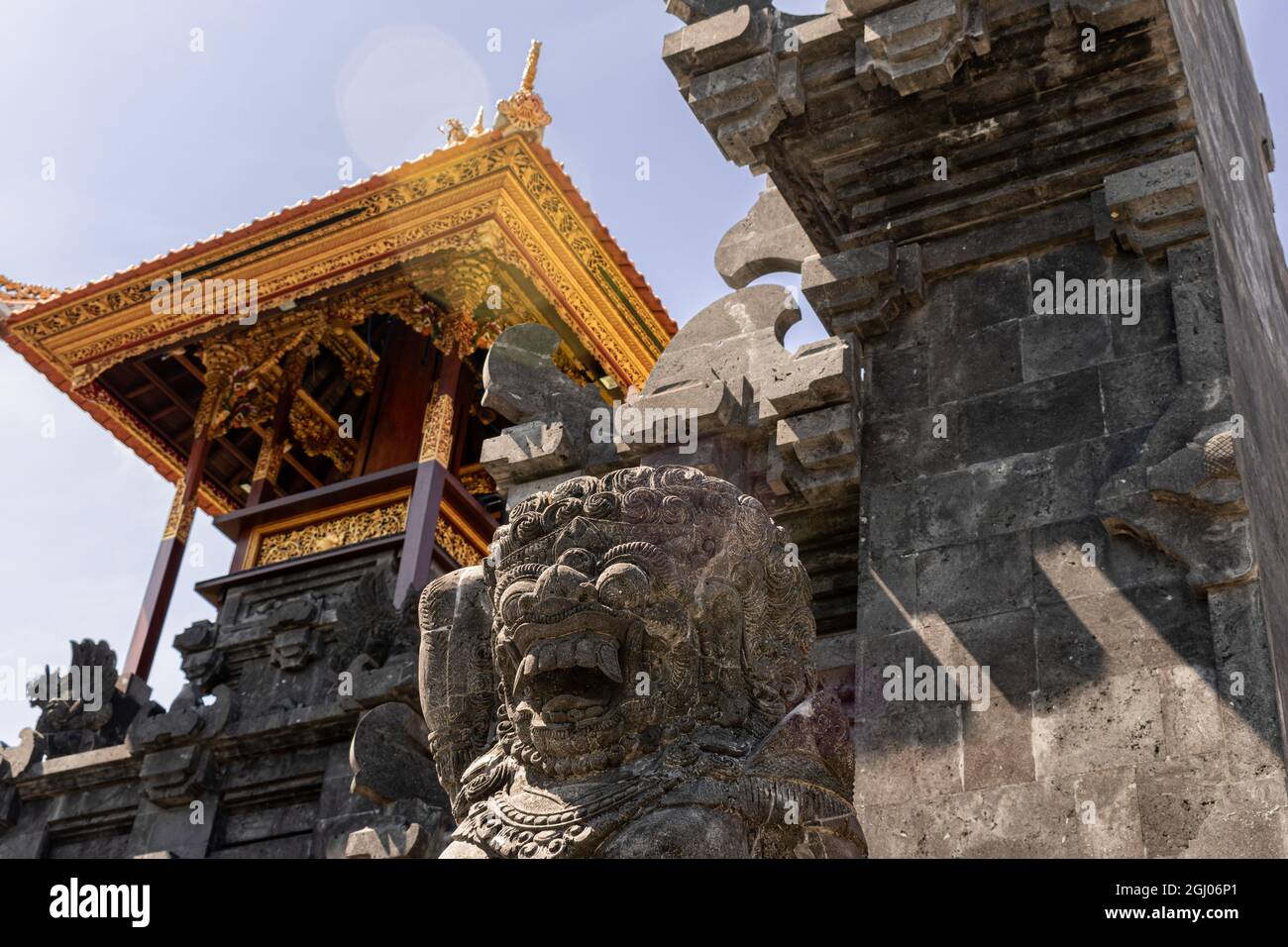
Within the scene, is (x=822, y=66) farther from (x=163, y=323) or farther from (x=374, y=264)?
(x=163, y=323)

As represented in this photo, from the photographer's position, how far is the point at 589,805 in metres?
4.60

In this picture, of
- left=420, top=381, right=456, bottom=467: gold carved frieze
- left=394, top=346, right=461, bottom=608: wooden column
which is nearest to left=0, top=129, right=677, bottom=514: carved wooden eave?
left=394, top=346, right=461, bottom=608: wooden column

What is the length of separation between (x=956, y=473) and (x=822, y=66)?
2.12 meters

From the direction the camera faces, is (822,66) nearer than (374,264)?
Yes

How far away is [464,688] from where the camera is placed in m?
5.41

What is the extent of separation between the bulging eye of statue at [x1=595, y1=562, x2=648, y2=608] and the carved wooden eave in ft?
45.9

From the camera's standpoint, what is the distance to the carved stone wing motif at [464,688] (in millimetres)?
5391

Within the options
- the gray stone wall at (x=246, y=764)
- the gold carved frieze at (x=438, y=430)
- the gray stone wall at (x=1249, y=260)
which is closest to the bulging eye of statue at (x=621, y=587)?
the gray stone wall at (x=1249, y=260)

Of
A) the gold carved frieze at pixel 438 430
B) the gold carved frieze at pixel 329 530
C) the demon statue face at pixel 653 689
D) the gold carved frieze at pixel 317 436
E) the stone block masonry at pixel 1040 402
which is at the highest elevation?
the gold carved frieze at pixel 317 436

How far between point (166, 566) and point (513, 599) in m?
15.6

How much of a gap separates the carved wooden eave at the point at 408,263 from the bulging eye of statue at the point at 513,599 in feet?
45.6

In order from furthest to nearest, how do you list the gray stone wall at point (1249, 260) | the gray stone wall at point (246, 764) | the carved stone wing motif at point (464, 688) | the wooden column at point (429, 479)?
the wooden column at point (429, 479) < the gray stone wall at point (246, 764) < the gray stone wall at point (1249, 260) < the carved stone wing motif at point (464, 688)

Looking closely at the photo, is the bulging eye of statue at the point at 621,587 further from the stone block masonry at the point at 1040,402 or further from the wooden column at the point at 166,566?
the wooden column at the point at 166,566
